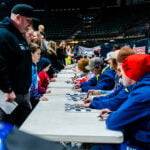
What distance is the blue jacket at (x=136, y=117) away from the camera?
3748mm

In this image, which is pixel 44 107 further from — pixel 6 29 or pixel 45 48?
pixel 45 48

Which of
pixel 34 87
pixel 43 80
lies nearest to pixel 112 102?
pixel 34 87

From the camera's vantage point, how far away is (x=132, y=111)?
378cm

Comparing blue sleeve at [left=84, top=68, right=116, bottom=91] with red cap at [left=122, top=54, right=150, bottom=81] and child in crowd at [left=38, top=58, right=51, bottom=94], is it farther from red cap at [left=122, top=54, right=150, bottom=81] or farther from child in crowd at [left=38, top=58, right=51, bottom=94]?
red cap at [left=122, top=54, right=150, bottom=81]

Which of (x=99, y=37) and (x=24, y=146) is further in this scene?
(x=99, y=37)

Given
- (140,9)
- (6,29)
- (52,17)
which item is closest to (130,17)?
(140,9)

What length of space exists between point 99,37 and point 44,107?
30283 mm

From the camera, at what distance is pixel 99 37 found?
3531 centimetres

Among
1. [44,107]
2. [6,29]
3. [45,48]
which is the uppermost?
[6,29]

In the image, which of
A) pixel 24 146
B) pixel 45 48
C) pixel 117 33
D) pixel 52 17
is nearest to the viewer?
pixel 24 146

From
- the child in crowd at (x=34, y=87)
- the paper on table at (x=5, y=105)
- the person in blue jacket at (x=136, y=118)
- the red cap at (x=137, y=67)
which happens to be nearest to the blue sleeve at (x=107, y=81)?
the child in crowd at (x=34, y=87)

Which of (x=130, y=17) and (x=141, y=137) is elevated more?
(x=141, y=137)

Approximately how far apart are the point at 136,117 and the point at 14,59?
2.24m

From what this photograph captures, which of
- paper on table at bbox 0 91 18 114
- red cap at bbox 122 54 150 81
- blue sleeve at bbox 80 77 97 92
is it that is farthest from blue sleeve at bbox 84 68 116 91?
red cap at bbox 122 54 150 81
